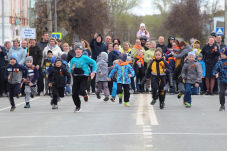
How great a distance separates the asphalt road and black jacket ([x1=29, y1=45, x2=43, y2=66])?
476 cm

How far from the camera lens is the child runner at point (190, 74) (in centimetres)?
1450

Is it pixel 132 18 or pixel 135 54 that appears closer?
pixel 135 54

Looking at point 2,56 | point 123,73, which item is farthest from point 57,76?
point 2,56

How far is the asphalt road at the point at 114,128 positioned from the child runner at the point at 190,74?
1.77ft

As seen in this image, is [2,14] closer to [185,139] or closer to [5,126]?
[5,126]

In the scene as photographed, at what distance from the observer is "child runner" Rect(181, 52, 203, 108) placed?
47.6ft

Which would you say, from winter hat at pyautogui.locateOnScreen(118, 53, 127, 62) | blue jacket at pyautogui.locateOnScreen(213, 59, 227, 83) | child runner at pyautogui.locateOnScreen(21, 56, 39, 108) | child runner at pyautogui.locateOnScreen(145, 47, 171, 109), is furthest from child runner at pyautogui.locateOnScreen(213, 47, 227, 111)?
child runner at pyautogui.locateOnScreen(21, 56, 39, 108)

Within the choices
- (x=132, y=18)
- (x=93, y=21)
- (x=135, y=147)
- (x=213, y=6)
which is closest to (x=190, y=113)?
(x=135, y=147)

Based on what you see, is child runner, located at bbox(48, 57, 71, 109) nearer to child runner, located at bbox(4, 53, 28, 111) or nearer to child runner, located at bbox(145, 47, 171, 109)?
child runner, located at bbox(4, 53, 28, 111)

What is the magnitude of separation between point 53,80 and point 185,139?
262 inches

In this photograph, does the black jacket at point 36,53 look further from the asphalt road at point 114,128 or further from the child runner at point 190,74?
the child runner at point 190,74

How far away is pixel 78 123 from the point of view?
423 inches

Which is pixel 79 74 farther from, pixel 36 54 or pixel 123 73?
pixel 36 54

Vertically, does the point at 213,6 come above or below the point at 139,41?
above
